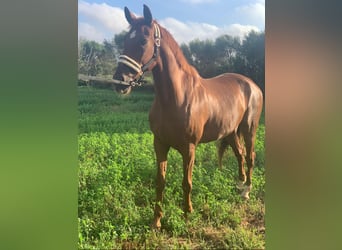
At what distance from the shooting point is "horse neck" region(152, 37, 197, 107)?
1.77 m

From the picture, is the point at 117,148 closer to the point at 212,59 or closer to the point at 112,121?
the point at 112,121

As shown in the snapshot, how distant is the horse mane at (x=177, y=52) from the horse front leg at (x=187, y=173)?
0.35 m

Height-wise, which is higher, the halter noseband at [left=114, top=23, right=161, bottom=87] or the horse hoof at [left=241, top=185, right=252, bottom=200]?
the halter noseband at [left=114, top=23, right=161, bottom=87]

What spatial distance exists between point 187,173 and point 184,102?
1.10 ft

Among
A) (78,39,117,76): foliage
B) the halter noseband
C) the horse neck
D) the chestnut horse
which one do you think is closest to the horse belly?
the chestnut horse

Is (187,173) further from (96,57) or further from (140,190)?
(96,57)

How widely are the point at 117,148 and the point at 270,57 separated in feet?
2.71

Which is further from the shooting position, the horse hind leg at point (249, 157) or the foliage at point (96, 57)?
the horse hind leg at point (249, 157)

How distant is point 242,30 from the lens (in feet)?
5.87

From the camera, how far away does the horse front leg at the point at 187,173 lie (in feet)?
5.85

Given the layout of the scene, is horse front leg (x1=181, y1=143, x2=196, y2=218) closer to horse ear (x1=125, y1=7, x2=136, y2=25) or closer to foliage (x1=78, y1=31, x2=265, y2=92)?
foliage (x1=78, y1=31, x2=265, y2=92)

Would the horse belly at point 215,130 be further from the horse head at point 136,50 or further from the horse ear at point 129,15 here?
the horse ear at point 129,15

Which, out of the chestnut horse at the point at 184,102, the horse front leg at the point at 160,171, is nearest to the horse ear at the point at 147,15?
the chestnut horse at the point at 184,102

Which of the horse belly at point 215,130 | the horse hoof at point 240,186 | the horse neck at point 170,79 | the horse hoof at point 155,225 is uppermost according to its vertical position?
the horse neck at point 170,79
